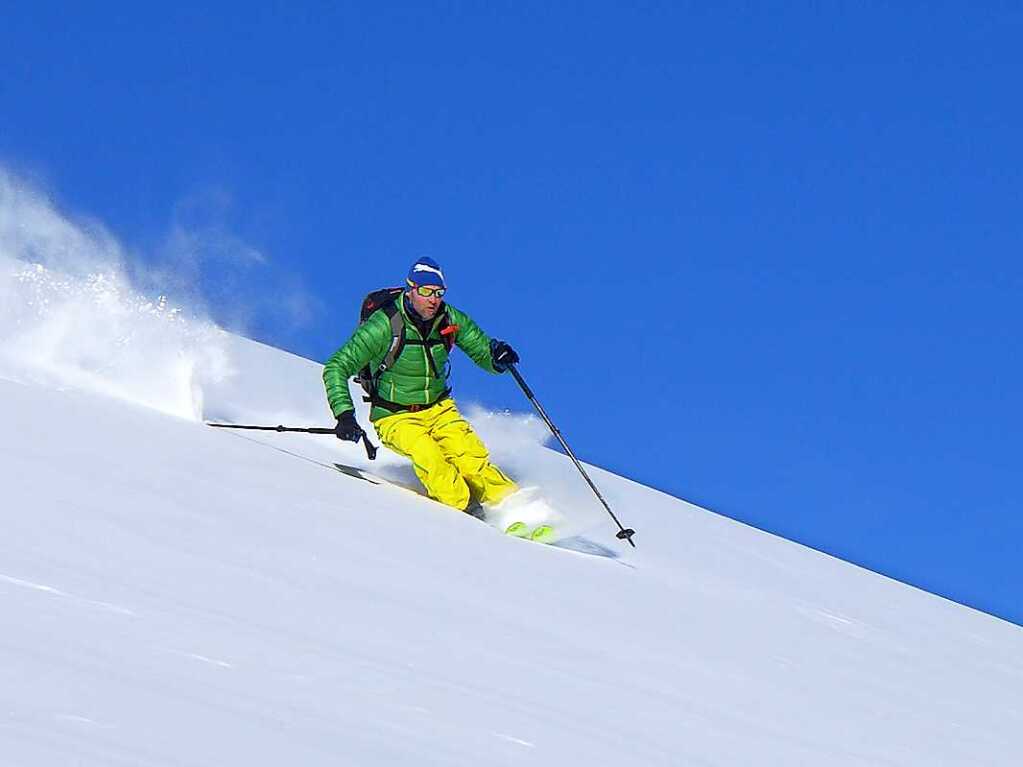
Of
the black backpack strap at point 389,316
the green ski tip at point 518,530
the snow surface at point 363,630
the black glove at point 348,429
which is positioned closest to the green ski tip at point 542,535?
the green ski tip at point 518,530

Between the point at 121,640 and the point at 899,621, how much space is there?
6.75 m

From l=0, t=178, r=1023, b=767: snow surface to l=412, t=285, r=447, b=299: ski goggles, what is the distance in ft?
4.17

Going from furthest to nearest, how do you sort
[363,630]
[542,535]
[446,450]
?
1. [446,450]
2. [542,535]
3. [363,630]

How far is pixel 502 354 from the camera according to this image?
8.74 m

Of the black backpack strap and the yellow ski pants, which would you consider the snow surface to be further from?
the black backpack strap

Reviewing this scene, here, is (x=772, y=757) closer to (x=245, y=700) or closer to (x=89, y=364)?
(x=245, y=700)

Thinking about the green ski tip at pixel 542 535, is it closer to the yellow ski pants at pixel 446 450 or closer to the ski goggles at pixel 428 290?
the yellow ski pants at pixel 446 450

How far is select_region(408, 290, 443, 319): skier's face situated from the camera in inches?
316

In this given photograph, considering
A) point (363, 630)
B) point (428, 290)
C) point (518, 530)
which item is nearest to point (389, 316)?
point (428, 290)

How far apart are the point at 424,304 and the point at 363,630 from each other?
4.36 metres

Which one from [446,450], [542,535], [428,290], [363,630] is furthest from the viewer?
[446,450]

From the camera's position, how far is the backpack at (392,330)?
26.6 feet

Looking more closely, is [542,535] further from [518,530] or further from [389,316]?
[389,316]

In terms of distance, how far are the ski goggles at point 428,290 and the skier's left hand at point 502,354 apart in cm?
87
